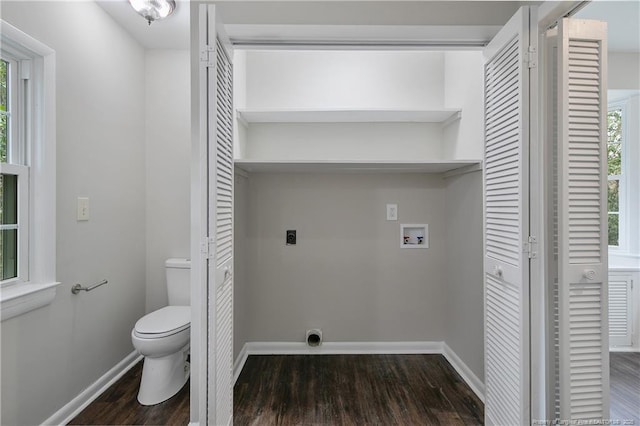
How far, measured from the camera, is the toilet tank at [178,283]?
254 centimetres

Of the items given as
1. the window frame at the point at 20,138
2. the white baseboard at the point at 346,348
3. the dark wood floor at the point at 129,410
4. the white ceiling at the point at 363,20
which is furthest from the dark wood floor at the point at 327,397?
the white ceiling at the point at 363,20

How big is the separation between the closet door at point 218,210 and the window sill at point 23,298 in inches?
38.0

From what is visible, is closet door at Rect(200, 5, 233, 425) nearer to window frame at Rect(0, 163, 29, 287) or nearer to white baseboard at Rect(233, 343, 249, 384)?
white baseboard at Rect(233, 343, 249, 384)

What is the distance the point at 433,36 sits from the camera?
5.82ft

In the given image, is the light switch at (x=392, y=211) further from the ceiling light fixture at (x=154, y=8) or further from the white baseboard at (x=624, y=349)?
the ceiling light fixture at (x=154, y=8)

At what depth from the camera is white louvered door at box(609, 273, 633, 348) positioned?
139 cm

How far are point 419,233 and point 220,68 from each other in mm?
2006

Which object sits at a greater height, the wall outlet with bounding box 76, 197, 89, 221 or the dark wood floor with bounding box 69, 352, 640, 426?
the wall outlet with bounding box 76, 197, 89, 221

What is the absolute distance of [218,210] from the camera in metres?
1.49

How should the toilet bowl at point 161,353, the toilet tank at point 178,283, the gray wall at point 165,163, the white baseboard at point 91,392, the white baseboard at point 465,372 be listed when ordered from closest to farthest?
the white baseboard at point 91,392, the toilet bowl at point 161,353, the white baseboard at point 465,372, the toilet tank at point 178,283, the gray wall at point 165,163

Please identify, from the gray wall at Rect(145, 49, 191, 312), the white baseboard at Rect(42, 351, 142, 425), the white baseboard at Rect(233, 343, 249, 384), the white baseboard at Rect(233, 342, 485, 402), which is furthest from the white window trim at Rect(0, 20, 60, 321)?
the white baseboard at Rect(233, 342, 485, 402)

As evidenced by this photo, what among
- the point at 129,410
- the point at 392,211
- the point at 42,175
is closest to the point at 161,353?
the point at 129,410

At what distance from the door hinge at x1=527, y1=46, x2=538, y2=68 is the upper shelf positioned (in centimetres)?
99

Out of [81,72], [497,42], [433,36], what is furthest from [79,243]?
[497,42]
